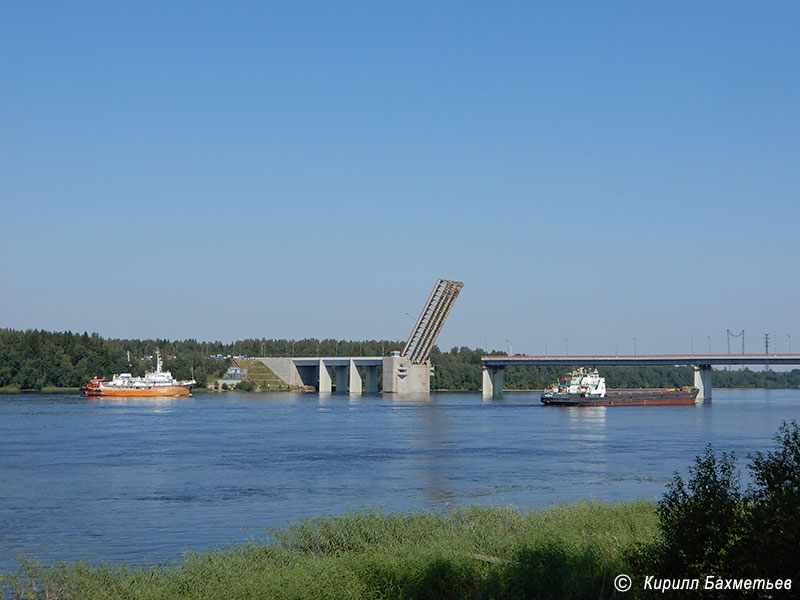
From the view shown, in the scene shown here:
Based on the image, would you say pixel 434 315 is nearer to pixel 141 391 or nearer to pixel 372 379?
pixel 141 391

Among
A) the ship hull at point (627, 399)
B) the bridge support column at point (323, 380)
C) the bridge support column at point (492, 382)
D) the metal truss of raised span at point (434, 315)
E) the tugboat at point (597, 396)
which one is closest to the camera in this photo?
the metal truss of raised span at point (434, 315)

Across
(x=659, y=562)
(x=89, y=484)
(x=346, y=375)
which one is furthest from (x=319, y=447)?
(x=346, y=375)

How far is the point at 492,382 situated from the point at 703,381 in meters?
24.9

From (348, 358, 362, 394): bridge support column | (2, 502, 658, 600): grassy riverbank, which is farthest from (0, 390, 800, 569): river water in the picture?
(348, 358, 362, 394): bridge support column

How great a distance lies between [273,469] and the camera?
30.6 meters

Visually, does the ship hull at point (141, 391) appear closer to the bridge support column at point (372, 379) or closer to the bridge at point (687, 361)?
the bridge support column at point (372, 379)

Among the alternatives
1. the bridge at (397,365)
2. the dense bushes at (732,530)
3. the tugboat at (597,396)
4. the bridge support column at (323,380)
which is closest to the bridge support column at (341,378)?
the bridge at (397,365)

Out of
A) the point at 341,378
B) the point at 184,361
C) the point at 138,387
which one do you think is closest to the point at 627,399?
the point at 341,378

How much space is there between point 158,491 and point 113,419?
1421 inches

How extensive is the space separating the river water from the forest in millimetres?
52795

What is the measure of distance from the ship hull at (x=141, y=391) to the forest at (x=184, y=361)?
14729 millimetres

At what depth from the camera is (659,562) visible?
29.9 ft

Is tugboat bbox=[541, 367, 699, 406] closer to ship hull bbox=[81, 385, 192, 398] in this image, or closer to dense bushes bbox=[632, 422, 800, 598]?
ship hull bbox=[81, 385, 192, 398]

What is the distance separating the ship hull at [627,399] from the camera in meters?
83.4
